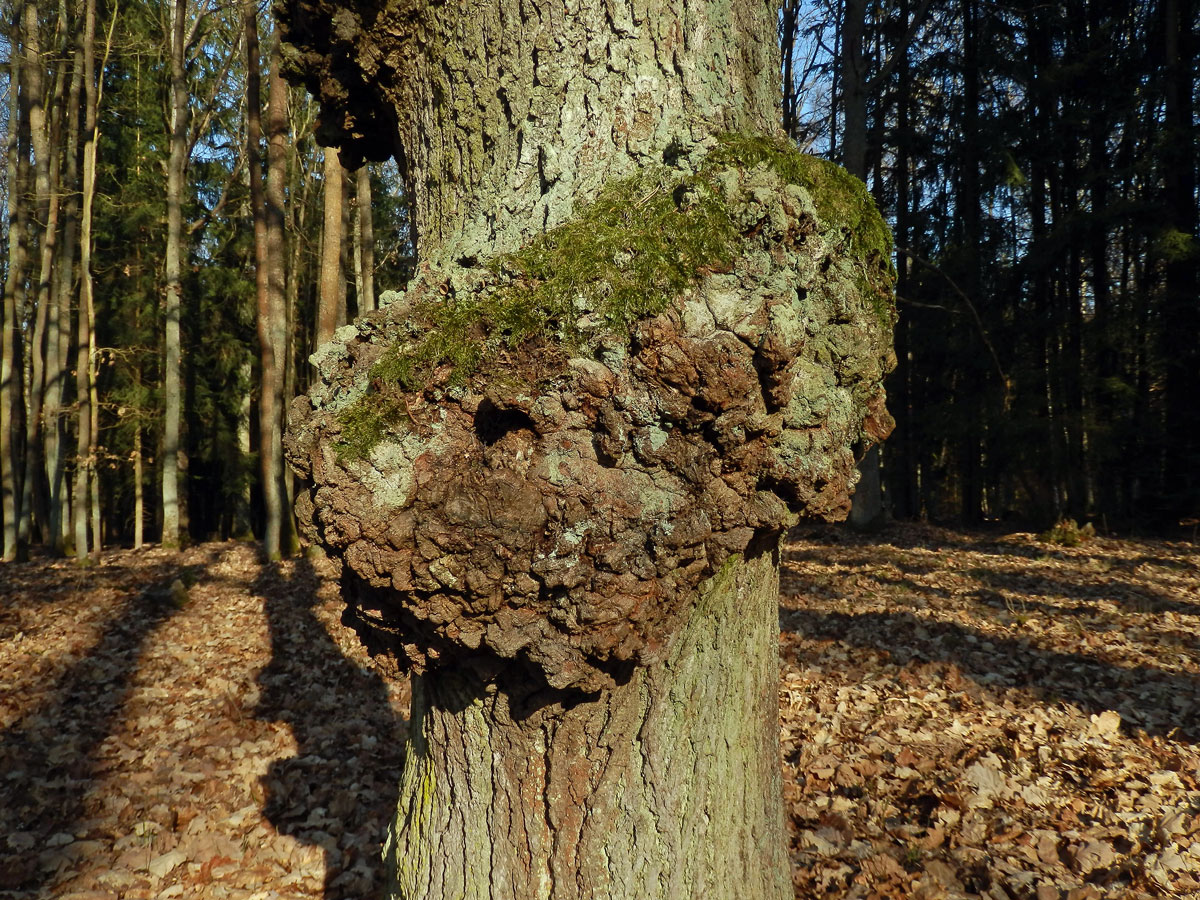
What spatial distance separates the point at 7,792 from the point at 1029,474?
1690 centimetres

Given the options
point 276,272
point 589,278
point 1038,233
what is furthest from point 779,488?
point 1038,233

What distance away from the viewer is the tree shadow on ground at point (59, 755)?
10.8 ft

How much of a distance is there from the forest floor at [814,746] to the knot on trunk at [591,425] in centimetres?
186

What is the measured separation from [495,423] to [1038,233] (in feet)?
61.4

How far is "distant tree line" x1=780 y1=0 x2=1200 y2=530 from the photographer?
13836 mm

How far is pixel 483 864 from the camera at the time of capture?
1999 millimetres

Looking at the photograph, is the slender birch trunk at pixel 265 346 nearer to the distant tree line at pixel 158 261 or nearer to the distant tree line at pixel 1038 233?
the distant tree line at pixel 158 261

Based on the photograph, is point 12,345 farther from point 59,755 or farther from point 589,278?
A: point 589,278

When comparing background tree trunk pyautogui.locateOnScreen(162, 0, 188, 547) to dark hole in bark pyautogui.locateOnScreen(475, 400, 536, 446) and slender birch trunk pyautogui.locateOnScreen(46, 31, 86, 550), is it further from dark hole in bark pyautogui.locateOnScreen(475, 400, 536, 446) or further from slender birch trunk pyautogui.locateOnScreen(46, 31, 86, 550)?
dark hole in bark pyautogui.locateOnScreen(475, 400, 536, 446)

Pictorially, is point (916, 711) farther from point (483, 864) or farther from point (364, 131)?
point (364, 131)

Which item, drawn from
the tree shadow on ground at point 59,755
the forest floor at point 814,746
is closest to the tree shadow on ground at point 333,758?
the forest floor at point 814,746

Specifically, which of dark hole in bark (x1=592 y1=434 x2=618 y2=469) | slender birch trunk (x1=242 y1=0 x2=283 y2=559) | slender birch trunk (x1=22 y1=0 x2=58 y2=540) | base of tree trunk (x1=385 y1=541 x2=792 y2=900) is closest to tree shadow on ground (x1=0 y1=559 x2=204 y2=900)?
base of tree trunk (x1=385 y1=541 x2=792 y2=900)

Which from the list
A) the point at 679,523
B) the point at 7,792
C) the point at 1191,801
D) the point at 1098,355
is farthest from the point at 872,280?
the point at 1098,355

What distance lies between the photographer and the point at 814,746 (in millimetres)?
3990
